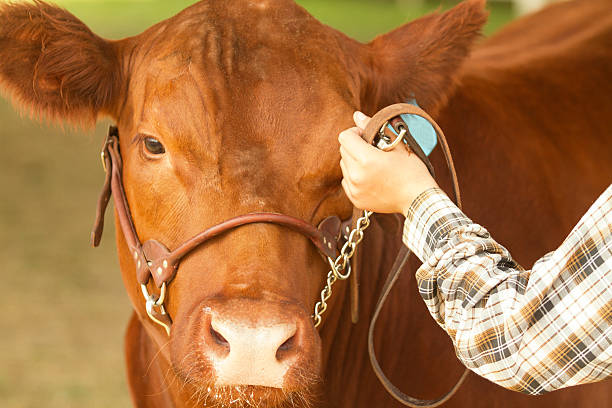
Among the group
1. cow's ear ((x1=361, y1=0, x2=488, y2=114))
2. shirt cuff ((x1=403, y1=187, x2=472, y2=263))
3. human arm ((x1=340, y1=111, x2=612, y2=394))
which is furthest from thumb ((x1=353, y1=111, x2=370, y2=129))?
cow's ear ((x1=361, y1=0, x2=488, y2=114))

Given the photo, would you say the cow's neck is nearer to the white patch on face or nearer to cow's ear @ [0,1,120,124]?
the white patch on face

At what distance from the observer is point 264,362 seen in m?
1.72

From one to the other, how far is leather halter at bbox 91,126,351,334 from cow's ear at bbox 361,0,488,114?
0.57 meters

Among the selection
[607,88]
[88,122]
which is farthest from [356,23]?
[88,122]

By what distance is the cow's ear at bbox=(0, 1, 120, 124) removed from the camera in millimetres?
2219

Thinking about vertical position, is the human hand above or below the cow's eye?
above

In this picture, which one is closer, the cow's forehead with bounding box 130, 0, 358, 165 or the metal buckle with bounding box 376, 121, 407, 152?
the metal buckle with bounding box 376, 121, 407, 152

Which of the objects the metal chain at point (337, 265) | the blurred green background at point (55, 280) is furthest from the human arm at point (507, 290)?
the blurred green background at point (55, 280)

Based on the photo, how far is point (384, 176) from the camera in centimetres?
173

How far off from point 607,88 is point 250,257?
235 centimetres

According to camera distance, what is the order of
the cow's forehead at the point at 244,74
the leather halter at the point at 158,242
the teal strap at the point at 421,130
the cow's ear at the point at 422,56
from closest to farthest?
the leather halter at the point at 158,242
the cow's forehead at the point at 244,74
the teal strap at the point at 421,130
the cow's ear at the point at 422,56

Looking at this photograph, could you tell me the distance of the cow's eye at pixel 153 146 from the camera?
210 cm

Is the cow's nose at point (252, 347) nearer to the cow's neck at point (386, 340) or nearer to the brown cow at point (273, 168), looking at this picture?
the brown cow at point (273, 168)

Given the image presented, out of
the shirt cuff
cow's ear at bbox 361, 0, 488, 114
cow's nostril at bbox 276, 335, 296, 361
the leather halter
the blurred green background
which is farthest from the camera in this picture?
the blurred green background
